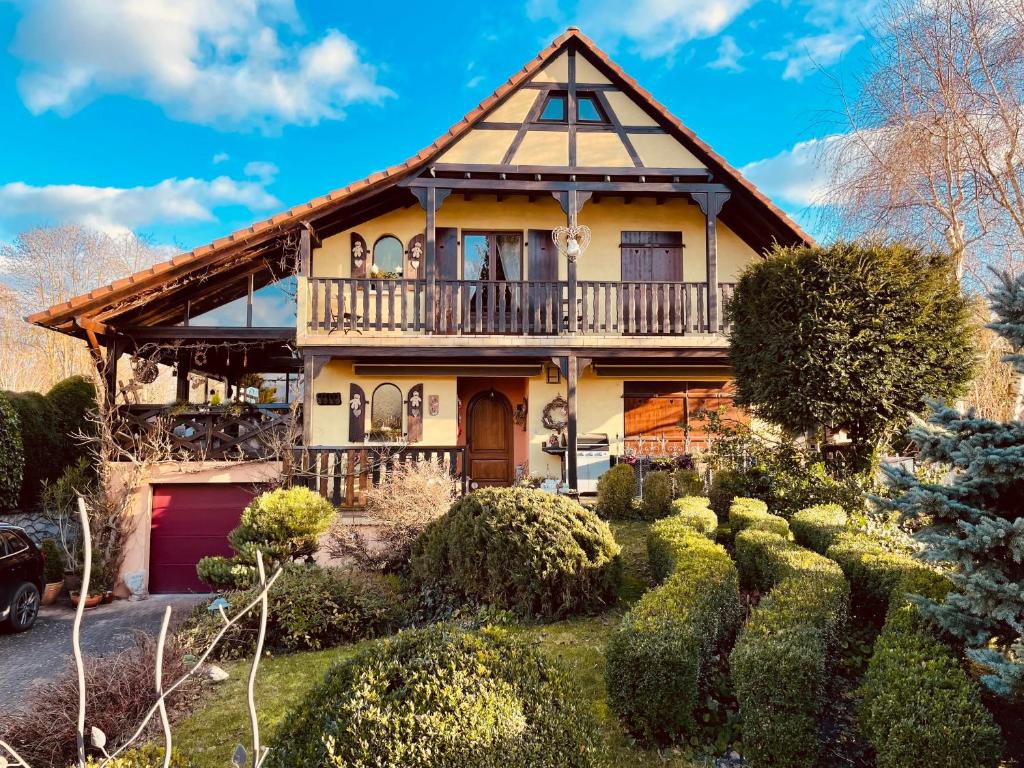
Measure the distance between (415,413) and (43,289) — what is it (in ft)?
64.1

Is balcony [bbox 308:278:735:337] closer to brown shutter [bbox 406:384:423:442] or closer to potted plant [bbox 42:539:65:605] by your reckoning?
brown shutter [bbox 406:384:423:442]

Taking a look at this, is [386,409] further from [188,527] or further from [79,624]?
[79,624]

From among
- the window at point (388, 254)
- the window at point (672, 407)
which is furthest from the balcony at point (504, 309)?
the window at point (672, 407)

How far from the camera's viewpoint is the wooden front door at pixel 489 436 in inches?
584

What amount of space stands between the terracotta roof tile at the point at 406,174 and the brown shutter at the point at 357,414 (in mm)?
3712

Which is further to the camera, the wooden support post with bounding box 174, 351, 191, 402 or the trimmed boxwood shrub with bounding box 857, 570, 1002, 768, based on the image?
the wooden support post with bounding box 174, 351, 191, 402

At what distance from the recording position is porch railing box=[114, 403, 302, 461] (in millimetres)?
11422

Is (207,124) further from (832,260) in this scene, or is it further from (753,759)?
(753,759)

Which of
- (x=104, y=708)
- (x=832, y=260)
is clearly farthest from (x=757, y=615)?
(x=832, y=260)

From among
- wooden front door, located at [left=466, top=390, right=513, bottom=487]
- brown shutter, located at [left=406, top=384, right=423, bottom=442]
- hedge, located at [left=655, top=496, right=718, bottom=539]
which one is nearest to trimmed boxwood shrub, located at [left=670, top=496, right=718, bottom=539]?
hedge, located at [left=655, top=496, right=718, bottom=539]

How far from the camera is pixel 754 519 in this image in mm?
7039

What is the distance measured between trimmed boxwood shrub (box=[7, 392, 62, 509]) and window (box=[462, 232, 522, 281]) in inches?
378

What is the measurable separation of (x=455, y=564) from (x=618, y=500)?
467 centimetres

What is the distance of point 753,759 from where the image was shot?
343cm
